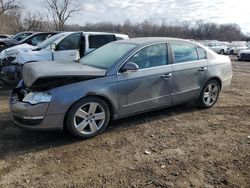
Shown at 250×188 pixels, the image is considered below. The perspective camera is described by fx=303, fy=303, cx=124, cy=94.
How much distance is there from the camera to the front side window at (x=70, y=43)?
9311mm

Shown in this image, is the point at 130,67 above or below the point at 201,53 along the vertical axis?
below

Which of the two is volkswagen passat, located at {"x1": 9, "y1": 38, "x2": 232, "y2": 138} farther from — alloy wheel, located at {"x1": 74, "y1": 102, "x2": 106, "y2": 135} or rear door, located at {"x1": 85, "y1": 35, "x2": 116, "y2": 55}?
rear door, located at {"x1": 85, "y1": 35, "x2": 116, "y2": 55}

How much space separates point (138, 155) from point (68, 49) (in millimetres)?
5999

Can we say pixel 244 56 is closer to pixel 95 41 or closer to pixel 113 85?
pixel 95 41

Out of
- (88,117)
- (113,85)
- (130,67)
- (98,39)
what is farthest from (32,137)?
(98,39)

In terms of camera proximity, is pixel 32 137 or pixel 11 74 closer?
pixel 32 137

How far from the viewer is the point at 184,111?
6.20 meters

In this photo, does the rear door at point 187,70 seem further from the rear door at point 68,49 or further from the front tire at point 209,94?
the rear door at point 68,49

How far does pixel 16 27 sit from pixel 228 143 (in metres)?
56.6

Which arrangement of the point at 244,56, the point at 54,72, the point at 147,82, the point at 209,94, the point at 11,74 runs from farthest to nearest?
the point at 244,56 < the point at 11,74 < the point at 209,94 < the point at 147,82 < the point at 54,72

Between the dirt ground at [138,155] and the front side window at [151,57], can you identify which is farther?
the front side window at [151,57]

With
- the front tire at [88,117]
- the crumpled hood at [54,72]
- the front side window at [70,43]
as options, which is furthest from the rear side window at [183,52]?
the front side window at [70,43]

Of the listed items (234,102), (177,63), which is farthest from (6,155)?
(234,102)

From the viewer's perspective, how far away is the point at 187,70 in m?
5.80
